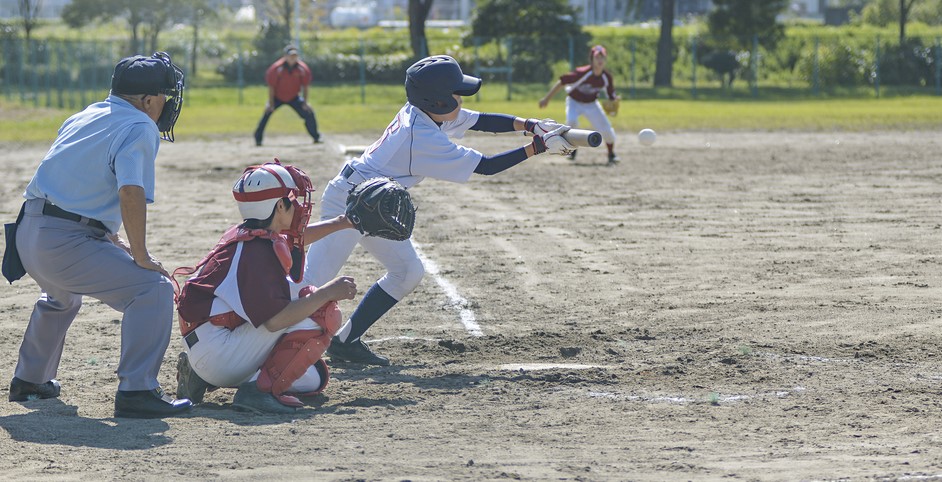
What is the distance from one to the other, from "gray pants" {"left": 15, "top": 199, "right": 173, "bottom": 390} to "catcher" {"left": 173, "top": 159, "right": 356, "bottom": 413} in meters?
0.17

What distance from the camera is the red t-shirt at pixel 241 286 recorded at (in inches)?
234

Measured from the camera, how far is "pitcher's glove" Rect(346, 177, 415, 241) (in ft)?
20.9

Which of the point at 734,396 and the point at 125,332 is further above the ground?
the point at 125,332

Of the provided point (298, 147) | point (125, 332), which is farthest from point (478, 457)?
point (298, 147)

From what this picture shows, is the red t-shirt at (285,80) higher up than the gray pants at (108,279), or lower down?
higher up

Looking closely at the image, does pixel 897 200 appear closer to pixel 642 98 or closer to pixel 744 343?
pixel 744 343

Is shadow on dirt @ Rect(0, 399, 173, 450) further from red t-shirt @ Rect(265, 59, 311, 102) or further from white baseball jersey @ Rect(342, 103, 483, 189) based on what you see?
red t-shirt @ Rect(265, 59, 311, 102)

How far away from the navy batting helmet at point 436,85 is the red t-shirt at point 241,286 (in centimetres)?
162

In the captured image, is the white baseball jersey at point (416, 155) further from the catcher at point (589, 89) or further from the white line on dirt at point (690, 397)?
the catcher at point (589, 89)

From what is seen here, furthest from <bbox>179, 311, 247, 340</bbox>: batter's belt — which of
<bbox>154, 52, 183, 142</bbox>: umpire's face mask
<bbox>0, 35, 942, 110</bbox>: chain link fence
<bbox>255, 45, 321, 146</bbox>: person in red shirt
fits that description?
<bbox>0, 35, 942, 110</bbox>: chain link fence

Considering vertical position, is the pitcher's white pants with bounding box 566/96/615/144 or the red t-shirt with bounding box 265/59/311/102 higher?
the red t-shirt with bounding box 265/59/311/102

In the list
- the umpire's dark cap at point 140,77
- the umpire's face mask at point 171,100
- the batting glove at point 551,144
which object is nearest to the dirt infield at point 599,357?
→ the batting glove at point 551,144

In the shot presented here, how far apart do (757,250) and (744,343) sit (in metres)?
3.51

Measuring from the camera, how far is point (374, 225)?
253 inches
